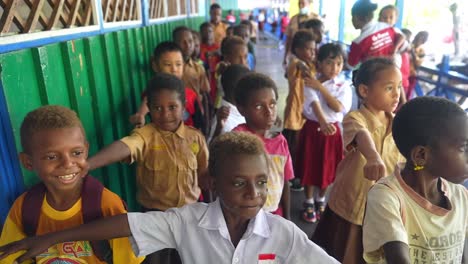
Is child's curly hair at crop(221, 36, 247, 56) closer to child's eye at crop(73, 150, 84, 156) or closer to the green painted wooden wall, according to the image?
the green painted wooden wall

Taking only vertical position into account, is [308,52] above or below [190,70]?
above

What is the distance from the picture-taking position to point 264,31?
23.1 m

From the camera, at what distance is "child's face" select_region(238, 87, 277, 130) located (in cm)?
187

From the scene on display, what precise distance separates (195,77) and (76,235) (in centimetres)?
261

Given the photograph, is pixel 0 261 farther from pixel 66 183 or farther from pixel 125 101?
pixel 125 101

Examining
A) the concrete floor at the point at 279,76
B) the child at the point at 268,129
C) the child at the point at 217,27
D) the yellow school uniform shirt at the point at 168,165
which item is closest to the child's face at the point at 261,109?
the child at the point at 268,129

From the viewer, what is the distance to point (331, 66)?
286cm

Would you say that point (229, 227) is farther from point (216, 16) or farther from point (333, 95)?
point (216, 16)

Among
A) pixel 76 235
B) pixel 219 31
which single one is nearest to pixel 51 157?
pixel 76 235

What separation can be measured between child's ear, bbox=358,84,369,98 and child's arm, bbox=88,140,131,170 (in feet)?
3.90

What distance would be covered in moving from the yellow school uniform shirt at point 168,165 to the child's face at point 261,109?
0.30 m

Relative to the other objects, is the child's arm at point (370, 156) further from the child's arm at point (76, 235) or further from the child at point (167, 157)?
the child's arm at point (76, 235)

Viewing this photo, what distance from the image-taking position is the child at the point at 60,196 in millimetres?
1198

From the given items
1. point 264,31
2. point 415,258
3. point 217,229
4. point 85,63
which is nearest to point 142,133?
point 85,63
